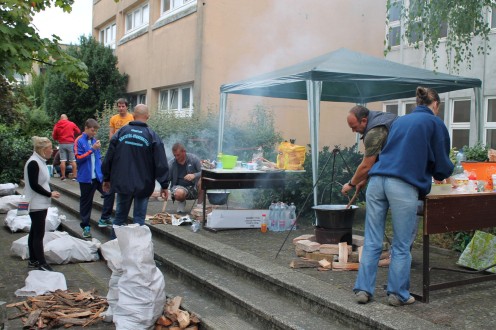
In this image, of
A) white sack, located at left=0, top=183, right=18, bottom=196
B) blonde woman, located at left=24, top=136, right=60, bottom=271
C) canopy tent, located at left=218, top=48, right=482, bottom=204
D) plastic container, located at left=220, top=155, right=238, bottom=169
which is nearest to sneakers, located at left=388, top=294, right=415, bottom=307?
canopy tent, located at left=218, top=48, right=482, bottom=204

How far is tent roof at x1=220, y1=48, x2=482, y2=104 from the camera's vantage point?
7.16 meters

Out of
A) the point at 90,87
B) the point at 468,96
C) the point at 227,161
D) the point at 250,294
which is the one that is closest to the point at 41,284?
the point at 250,294

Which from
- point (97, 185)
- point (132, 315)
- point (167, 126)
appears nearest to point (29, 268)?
point (97, 185)

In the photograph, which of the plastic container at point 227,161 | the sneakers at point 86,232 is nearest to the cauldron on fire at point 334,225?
the plastic container at point 227,161

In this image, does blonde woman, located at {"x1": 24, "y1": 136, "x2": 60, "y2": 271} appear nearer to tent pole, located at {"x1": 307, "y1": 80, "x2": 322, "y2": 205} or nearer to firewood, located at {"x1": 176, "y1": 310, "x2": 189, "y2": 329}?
firewood, located at {"x1": 176, "y1": 310, "x2": 189, "y2": 329}

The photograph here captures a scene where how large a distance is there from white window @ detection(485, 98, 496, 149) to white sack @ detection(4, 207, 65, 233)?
35.8ft

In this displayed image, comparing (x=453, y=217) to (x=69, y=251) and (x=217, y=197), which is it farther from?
(x=69, y=251)

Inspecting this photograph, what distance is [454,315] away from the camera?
404 cm

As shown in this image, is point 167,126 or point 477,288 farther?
point 167,126

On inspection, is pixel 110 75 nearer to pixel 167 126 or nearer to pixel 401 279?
pixel 167 126

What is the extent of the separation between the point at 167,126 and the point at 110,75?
21.6 feet

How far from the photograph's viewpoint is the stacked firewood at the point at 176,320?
452 centimetres

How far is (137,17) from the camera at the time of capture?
1872 centimetres

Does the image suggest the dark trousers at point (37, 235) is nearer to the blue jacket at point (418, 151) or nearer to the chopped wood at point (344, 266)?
the chopped wood at point (344, 266)
